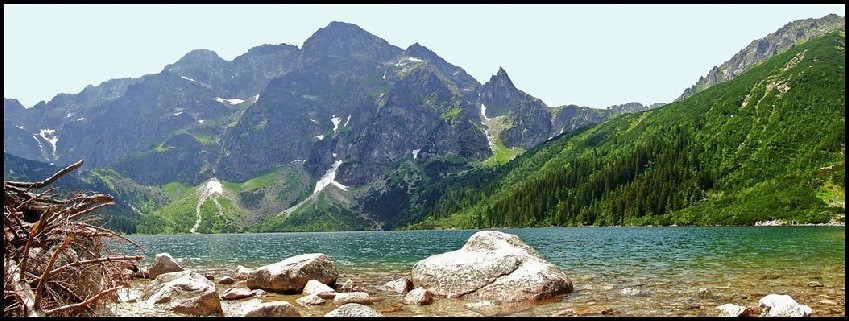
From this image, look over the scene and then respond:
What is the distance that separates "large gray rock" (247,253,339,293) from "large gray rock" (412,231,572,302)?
5609mm

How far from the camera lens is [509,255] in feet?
89.7

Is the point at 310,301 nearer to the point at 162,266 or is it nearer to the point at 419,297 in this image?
the point at 419,297

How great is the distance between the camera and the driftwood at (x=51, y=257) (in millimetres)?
10461

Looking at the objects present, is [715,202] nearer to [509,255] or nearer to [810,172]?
[810,172]

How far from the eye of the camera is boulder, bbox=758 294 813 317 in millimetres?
18078

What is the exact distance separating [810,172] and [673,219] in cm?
3863

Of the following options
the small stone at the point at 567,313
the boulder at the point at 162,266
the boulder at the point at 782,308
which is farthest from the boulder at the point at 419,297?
the boulder at the point at 162,266

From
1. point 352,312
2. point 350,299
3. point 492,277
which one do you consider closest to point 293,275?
point 350,299

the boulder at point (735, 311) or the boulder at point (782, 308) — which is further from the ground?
the boulder at point (782, 308)

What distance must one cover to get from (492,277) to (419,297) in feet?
13.4

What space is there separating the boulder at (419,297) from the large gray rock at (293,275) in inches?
276

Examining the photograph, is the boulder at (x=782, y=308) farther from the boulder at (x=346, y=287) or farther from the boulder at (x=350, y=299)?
the boulder at (x=346, y=287)

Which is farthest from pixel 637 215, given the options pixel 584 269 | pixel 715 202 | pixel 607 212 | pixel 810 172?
pixel 584 269

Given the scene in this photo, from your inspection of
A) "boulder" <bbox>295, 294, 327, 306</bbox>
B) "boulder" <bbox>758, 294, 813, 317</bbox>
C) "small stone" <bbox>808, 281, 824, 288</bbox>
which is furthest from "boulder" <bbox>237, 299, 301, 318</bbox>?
"small stone" <bbox>808, 281, 824, 288</bbox>
